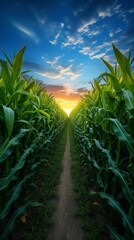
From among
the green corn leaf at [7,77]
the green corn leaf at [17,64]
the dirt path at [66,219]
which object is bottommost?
the dirt path at [66,219]

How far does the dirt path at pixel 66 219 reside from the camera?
238 centimetres

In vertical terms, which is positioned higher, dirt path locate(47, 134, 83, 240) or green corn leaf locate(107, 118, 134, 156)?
green corn leaf locate(107, 118, 134, 156)

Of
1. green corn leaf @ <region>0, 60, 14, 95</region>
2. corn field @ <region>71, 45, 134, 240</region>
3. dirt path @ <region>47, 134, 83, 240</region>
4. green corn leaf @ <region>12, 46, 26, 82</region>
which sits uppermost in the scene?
green corn leaf @ <region>12, 46, 26, 82</region>

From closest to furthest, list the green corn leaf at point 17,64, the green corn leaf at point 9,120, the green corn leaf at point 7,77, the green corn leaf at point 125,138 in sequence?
the green corn leaf at point 9,120, the green corn leaf at point 125,138, the green corn leaf at point 7,77, the green corn leaf at point 17,64

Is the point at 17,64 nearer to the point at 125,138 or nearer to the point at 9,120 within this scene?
the point at 9,120

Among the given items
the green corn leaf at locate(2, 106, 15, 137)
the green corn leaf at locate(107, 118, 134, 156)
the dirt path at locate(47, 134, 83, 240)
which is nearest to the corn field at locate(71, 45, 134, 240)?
the green corn leaf at locate(107, 118, 134, 156)

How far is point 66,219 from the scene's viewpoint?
2.76 m

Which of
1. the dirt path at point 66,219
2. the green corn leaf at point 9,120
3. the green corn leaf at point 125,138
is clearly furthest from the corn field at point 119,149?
the green corn leaf at point 9,120

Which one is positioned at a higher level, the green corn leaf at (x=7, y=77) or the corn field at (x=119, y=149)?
the green corn leaf at (x=7, y=77)

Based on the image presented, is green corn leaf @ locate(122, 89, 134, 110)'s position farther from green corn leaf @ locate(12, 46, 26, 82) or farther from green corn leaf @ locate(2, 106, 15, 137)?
green corn leaf @ locate(12, 46, 26, 82)

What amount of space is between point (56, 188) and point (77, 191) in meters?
0.54

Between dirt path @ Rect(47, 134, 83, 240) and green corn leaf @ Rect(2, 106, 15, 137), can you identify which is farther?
dirt path @ Rect(47, 134, 83, 240)

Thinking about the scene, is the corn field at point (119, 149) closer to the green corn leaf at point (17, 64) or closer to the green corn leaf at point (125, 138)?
the green corn leaf at point (125, 138)

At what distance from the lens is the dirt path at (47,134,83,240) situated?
238 cm
